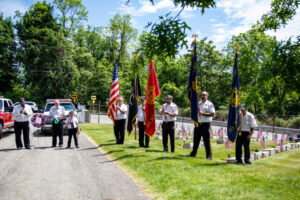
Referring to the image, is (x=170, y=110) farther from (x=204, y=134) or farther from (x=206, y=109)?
(x=204, y=134)

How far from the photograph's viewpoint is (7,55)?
4541cm

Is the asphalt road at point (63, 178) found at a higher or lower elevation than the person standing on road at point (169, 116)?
lower

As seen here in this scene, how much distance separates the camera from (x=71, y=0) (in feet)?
167

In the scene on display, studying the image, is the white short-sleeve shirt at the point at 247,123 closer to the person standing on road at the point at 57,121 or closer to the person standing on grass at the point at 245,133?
the person standing on grass at the point at 245,133

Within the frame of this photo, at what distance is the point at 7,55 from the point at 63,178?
46005mm

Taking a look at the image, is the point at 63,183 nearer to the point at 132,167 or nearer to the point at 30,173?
the point at 30,173

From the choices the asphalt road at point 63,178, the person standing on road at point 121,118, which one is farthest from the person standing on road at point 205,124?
the person standing on road at point 121,118

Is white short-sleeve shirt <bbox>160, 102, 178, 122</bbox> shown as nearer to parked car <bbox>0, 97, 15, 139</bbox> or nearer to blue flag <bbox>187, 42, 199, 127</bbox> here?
blue flag <bbox>187, 42, 199, 127</bbox>

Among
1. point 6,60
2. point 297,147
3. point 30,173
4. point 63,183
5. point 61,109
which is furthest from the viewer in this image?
point 6,60

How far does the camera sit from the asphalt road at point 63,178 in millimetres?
5195

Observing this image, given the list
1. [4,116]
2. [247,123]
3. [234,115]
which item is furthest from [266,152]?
[4,116]

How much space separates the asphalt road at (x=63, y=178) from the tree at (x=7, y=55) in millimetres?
41521

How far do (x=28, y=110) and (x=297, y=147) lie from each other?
12.6 metres

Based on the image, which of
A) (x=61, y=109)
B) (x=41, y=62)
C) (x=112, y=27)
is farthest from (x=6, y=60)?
(x=61, y=109)
